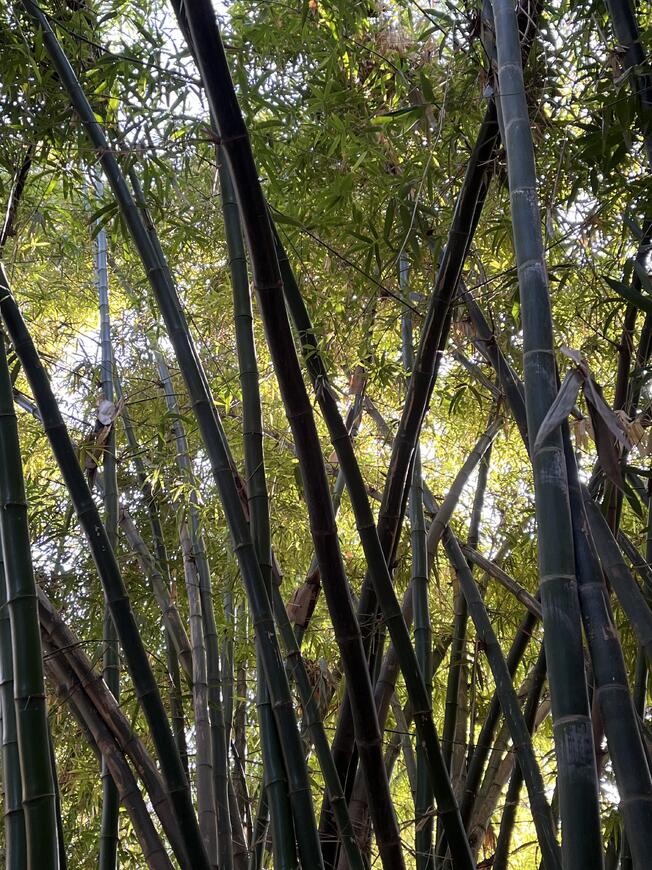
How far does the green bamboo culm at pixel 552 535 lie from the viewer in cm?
114

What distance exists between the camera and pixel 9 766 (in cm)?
184

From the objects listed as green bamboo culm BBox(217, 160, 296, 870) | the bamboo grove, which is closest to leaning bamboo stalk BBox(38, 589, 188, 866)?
the bamboo grove

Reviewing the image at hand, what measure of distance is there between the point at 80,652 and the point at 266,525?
0.56 m

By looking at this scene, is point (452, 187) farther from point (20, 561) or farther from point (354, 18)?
point (20, 561)

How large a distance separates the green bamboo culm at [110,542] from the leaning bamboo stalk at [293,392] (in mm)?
512

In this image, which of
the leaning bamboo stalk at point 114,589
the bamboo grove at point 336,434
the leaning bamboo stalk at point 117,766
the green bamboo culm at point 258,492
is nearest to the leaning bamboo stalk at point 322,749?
the bamboo grove at point 336,434

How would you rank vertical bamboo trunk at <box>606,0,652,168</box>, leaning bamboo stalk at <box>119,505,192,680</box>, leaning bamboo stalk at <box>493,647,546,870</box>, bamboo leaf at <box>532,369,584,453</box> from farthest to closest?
leaning bamboo stalk at <box>119,505,192,680</box> < leaning bamboo stalk at <box>493,647,546,870</box> < vertical bamboo trunk at <box>606,0,652,168</box> < bamboo leaf at <box>532,369,584,453</box>

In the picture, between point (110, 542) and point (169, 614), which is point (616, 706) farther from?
point (169, 614)

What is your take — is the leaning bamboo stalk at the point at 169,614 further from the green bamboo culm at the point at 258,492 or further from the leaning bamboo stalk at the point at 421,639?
the green bamboo culm at the point at 258,492

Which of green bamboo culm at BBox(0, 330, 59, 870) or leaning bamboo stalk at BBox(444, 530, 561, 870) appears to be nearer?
→ green bamboo culm at BBox(0, 330, 59, 870)

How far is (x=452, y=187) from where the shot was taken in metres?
2.45

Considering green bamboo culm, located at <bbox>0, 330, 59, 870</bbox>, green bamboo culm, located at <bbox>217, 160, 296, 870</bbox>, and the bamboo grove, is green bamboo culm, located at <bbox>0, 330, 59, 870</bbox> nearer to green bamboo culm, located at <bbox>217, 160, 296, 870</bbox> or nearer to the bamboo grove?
the bamboo grove

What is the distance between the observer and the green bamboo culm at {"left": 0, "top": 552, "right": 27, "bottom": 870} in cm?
170

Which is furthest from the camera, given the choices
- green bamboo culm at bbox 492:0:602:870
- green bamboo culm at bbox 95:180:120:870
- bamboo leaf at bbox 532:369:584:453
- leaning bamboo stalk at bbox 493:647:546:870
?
leaning bamboo stalk at bbox 493:647:546:870
